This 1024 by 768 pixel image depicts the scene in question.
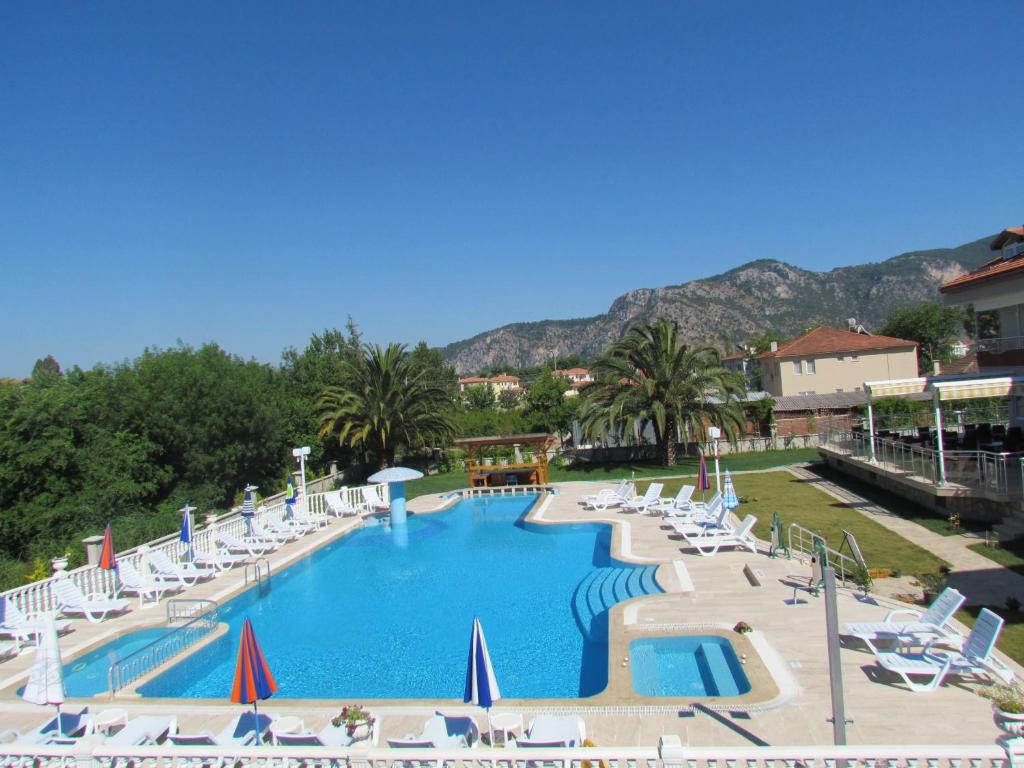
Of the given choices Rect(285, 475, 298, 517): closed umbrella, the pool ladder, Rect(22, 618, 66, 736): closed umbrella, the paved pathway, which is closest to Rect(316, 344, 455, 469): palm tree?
Rect(285, 475, 298, 517): closed umbrella

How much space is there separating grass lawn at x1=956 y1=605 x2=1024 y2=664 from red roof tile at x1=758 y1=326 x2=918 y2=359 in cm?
4084

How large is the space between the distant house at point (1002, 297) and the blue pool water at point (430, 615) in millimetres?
11926

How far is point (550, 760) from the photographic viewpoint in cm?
539

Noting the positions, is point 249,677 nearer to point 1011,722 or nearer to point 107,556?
point 1011,722

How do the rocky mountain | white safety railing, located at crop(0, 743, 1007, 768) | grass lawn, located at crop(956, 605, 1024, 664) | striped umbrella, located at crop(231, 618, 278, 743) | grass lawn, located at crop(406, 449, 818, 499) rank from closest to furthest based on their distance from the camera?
white safety railing, located at crop(0, 743, 1007, 768), striped umbrella, located at crop(231, 618, 278, 743), grass lawn, located at crop(956, 605, 1024, 664), grass lawn, located at crop(406, 449, 818, 499), the rocky mountain

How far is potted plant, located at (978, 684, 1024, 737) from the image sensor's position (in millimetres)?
5422

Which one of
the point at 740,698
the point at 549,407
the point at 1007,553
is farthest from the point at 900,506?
the point at 549,407

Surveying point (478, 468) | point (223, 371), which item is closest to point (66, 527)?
point (223, 371)

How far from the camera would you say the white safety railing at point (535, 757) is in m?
5.09

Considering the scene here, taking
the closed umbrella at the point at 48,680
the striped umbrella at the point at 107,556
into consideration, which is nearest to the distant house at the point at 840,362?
the striped umbrella at the point at 107,556

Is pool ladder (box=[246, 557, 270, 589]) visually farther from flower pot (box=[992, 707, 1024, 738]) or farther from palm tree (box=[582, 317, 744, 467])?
palm tree (box=[582, 317, 744, 467])

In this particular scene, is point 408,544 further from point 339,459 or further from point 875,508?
point 339,459

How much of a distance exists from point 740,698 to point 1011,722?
2578 millimetres

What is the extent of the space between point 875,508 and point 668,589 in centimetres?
893
